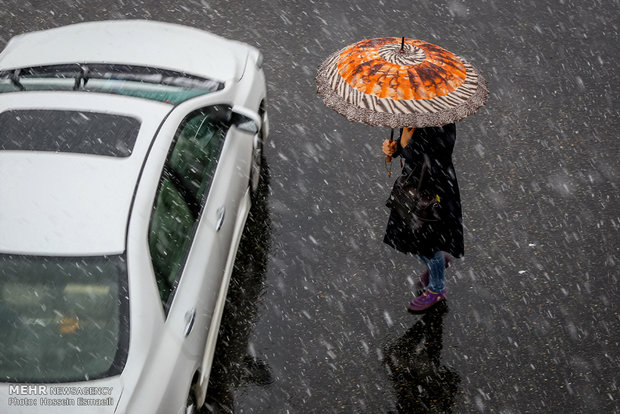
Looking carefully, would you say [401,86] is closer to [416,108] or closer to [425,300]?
[416,108]

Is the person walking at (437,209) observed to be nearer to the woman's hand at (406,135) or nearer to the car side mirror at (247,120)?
the woman's hand at (406,135)

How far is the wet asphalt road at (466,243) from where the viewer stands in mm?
5070

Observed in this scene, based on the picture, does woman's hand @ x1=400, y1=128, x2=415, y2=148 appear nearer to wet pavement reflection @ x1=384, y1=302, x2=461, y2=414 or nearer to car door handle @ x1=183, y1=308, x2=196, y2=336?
wet pavement reflection @ x1=384, y1=302, x2=461, y2=414

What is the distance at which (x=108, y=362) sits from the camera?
3744mm

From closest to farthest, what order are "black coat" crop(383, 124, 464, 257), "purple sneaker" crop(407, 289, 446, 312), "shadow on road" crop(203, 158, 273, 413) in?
"black coat" crop(383, 124, 464, 257) → "shadow on road" crop(203, 158, 273, 413) → "purple sneaker" crop(407, 289, 446, 312)

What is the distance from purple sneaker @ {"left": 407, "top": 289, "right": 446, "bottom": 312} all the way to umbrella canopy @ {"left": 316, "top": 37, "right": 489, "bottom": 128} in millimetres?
1562

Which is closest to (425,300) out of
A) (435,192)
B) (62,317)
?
(435,192)

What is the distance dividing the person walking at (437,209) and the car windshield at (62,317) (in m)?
1.91

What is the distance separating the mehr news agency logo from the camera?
360 cm

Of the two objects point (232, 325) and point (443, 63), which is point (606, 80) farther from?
point (232, 325)

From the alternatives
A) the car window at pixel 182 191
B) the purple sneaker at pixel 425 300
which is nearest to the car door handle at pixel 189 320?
the car window at pixel 182 191

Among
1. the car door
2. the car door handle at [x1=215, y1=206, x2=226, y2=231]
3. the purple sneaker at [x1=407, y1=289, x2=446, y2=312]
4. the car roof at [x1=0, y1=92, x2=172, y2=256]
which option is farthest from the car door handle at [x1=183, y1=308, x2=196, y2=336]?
the purple sneaker at [x1=407, y1=289, x2=446, y2=312]

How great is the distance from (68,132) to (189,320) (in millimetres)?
1341

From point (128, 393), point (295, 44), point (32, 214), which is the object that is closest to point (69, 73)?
point (32, 214)
